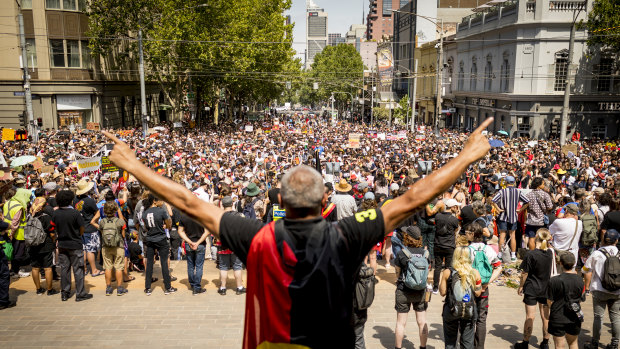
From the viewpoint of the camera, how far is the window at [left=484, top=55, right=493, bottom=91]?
45.4 metres

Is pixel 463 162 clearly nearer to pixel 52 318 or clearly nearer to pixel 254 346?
pixel 254 346

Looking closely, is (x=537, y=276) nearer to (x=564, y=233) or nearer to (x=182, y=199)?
(x=564, y=233)

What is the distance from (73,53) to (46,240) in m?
33.3

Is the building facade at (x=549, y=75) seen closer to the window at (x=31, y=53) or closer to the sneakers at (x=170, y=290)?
the window at (x=31, y=53)

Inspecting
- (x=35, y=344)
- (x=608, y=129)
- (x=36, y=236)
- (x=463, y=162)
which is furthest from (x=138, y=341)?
(x=608, y=129)

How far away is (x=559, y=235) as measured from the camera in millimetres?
8281

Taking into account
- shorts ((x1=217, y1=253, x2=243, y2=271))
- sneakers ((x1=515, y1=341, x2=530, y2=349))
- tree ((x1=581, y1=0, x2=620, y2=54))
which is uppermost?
tree ((x1=581, y1=0, x2=620, y2=54))

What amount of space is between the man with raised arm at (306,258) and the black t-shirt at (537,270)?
521 centimetres

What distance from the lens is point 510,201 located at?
35.9 ft

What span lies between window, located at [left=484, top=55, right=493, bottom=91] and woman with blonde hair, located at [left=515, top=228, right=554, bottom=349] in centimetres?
4140

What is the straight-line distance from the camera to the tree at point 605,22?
3112cm

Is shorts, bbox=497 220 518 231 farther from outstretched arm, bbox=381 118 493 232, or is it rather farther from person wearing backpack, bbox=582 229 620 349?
outstretched arm, bbox=381 118 493 232

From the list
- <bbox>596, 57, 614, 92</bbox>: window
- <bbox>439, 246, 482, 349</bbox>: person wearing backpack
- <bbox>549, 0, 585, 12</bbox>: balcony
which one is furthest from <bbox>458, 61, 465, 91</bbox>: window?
<bbox>439, 246, 482, 349</bbox>: person wearing backpack

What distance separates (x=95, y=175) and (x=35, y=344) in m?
10.0
